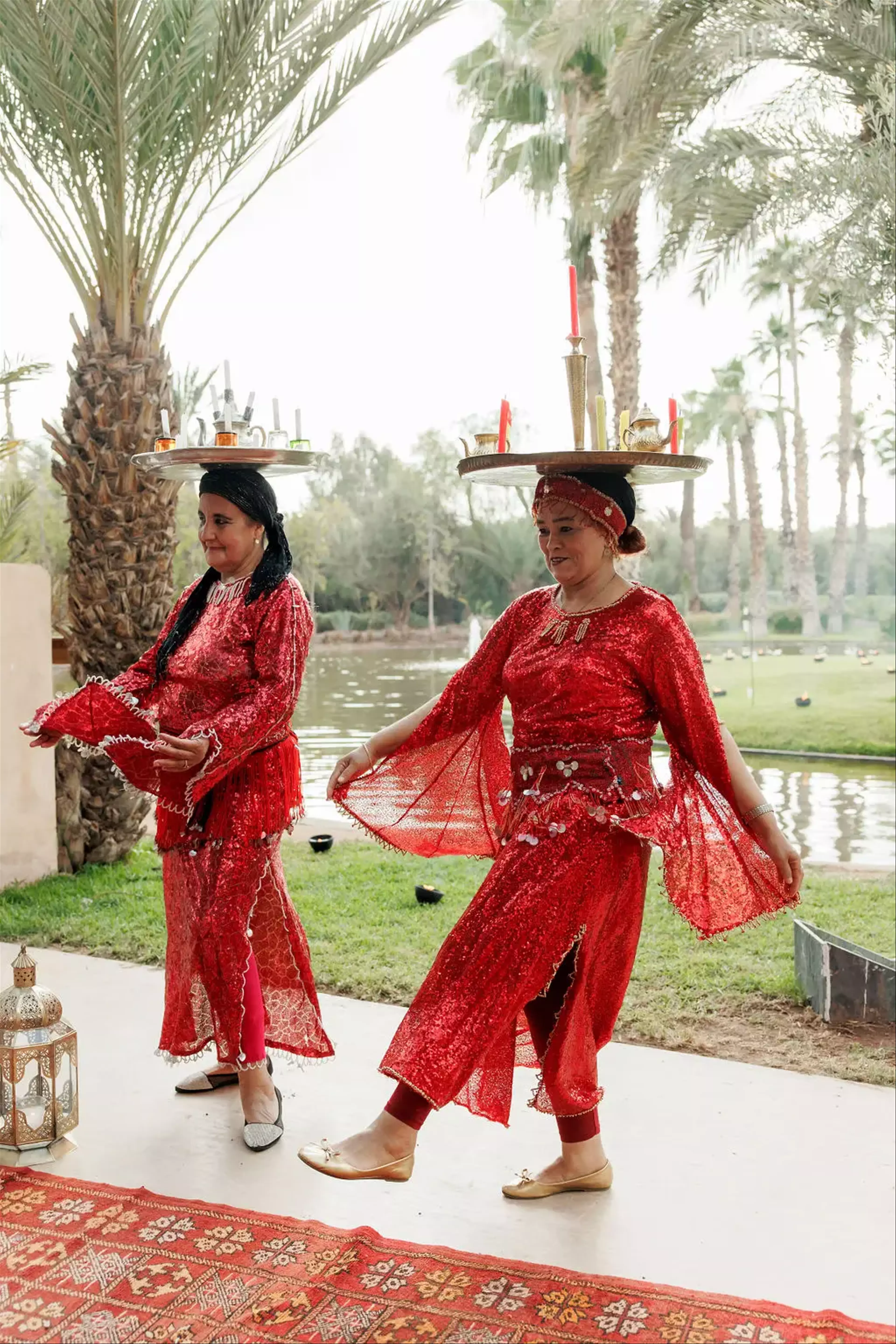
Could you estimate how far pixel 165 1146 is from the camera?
3.77 meters

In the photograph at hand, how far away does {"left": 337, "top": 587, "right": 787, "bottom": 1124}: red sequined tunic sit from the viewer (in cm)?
310

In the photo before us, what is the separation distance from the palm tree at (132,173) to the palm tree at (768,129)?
2501 millimetres

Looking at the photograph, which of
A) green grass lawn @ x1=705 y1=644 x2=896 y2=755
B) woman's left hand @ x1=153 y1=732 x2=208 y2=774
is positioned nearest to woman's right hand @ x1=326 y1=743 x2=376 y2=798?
woman's left hand @ x1=153 y1=732 x2=208 y2=774

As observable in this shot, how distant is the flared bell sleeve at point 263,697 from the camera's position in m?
3.59

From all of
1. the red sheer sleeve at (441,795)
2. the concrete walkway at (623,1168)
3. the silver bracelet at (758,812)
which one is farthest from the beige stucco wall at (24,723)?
the silver bracelet at (758,812)

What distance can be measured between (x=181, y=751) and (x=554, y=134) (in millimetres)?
12181

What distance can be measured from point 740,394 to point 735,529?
290cm

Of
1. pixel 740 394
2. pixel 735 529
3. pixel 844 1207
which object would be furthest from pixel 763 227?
pixel 740 394

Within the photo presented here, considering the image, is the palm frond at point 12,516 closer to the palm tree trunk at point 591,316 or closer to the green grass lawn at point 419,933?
the green grass lawn at point 419,933

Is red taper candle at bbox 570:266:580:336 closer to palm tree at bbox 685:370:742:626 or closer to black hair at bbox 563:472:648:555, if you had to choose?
black hair at bbox 563:472:648:555

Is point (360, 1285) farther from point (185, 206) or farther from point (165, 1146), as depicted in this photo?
point (185, 206)

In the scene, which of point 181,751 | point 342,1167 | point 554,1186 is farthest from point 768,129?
point 342,1167

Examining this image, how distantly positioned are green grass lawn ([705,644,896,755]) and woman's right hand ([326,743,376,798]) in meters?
12.8

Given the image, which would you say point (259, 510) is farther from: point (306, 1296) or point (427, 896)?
point (427, 896)
